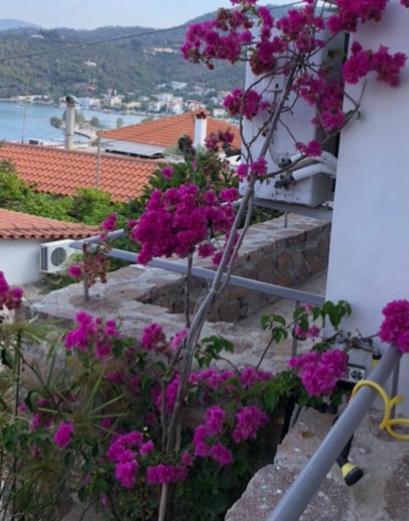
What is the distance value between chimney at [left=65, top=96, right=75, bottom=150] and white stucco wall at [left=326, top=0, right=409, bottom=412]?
15.6 metres

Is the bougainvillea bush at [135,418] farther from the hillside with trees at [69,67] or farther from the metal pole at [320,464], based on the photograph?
the hillside with trees at [69,67]

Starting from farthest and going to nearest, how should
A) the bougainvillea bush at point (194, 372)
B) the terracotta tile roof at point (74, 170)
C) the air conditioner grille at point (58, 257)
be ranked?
the terracotta tile roof at point (74, 170), the air conditioner grille at point (58, 257), the bougainvillea bush at point (194, 372)

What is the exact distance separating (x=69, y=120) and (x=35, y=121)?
9.42m

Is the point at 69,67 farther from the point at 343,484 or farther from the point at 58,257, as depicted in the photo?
the point at 343,484

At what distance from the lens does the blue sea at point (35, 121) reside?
2271 cm

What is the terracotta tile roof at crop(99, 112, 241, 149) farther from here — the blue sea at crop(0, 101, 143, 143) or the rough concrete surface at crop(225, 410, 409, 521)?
the rough concrete surface at crop(225, 410, 409, 521)

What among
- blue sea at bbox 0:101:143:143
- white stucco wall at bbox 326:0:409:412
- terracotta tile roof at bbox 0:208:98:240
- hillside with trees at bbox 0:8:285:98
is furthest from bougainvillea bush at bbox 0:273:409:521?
blue sea at bbox 0:101:143:143

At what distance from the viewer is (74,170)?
Answer: 54.2 feet

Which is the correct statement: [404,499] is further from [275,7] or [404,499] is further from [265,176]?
[275,7]

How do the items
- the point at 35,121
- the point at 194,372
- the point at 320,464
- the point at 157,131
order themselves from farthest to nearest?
the point at 35,121 → the point at 157,131 → the point at 194,372 → the point at 320,464

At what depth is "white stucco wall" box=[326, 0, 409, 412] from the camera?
211 centimetres

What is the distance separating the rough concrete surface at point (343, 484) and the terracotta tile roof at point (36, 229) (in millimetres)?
8235

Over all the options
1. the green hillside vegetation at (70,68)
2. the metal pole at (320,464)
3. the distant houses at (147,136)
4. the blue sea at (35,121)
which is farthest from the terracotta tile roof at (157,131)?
the metal pole at (320,464)

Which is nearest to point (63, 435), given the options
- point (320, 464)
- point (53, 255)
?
point (320, 464)
